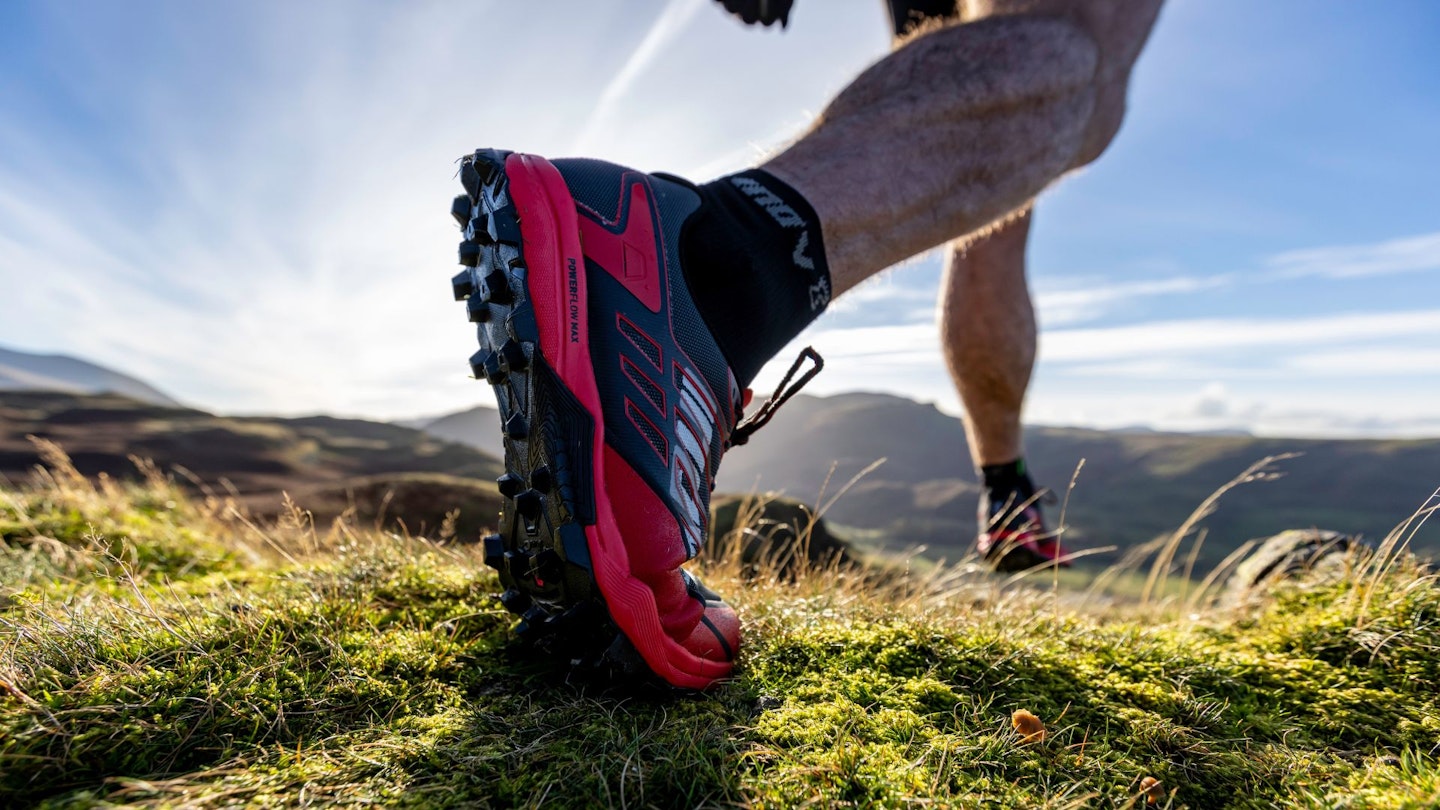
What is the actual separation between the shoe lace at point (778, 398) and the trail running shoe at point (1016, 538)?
1661 millimetres

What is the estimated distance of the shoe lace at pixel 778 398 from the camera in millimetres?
1730

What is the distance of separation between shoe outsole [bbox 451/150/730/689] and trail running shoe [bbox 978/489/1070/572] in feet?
6.60

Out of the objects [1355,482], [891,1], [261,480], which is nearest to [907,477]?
[1355,482]

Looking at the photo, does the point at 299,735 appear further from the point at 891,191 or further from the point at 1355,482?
the point at 1355,482

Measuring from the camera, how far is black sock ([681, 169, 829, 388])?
1637mm

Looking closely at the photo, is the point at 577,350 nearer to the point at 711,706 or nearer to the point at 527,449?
the point at 527,449

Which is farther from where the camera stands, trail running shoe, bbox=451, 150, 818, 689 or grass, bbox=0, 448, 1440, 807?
trail running shoe, bbox=451, 150, 818, 689

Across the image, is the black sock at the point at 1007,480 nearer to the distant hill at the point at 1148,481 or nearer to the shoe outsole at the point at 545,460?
the shoe outsole at the point at 545,460

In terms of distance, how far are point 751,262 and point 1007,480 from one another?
2.28m

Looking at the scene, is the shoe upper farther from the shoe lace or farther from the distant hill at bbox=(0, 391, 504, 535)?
the distant hill at bbox=(0, 391, 504, 535)

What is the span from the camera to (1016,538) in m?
3.08

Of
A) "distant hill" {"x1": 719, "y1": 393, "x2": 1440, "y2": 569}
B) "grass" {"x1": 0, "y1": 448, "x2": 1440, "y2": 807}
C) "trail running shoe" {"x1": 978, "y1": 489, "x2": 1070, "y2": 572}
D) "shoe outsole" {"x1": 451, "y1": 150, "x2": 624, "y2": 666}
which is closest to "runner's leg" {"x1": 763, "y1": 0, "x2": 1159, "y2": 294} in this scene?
"shoe outsole" {"x1": 451, "y1": 150, "x2": 624, "y2": 666}

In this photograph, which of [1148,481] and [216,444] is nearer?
[216,444]

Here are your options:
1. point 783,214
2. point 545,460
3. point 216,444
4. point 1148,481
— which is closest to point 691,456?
point 545,460
